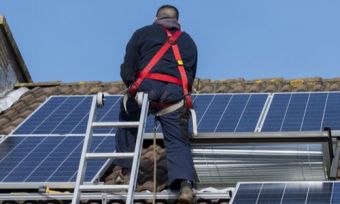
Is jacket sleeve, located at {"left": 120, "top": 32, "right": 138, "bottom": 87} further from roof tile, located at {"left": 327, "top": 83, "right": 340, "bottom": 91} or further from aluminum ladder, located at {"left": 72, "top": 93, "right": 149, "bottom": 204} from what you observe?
roof tile, located at {"left": 327, "top": 83, "right": 340, "bottom": 91}

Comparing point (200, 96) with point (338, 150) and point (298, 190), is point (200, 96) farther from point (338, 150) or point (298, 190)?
point (298, 190)

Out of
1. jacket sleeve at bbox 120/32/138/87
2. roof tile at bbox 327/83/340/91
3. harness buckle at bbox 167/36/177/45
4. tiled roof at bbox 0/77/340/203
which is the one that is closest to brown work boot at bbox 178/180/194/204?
jacket sleeve at bbox 120/32/138/87

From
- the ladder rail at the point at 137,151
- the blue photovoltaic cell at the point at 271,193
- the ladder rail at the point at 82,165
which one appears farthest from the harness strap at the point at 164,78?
the blue photovoltaic cell at the point at 271,193

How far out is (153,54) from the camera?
9695 mm

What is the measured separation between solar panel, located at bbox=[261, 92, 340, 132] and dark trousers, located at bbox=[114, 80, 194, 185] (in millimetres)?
1526

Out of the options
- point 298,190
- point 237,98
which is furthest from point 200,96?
point 298,190

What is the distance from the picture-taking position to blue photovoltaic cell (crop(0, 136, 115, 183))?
32.6 ft

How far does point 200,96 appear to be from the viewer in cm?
1244

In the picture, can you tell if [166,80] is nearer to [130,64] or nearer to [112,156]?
[130,64]

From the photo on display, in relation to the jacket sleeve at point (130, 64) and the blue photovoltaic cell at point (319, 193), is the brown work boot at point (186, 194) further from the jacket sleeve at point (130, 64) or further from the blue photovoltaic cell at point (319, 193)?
the jacket sleeve at point (130, 64)

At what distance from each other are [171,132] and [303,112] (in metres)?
2.44

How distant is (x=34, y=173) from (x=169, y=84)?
5.37ft

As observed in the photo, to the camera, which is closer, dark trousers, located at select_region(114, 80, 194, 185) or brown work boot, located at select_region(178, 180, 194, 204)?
brown work boot, located at select_region(178, 180, 194, 204)

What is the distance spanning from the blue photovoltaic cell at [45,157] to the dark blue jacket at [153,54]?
1.05 meters
